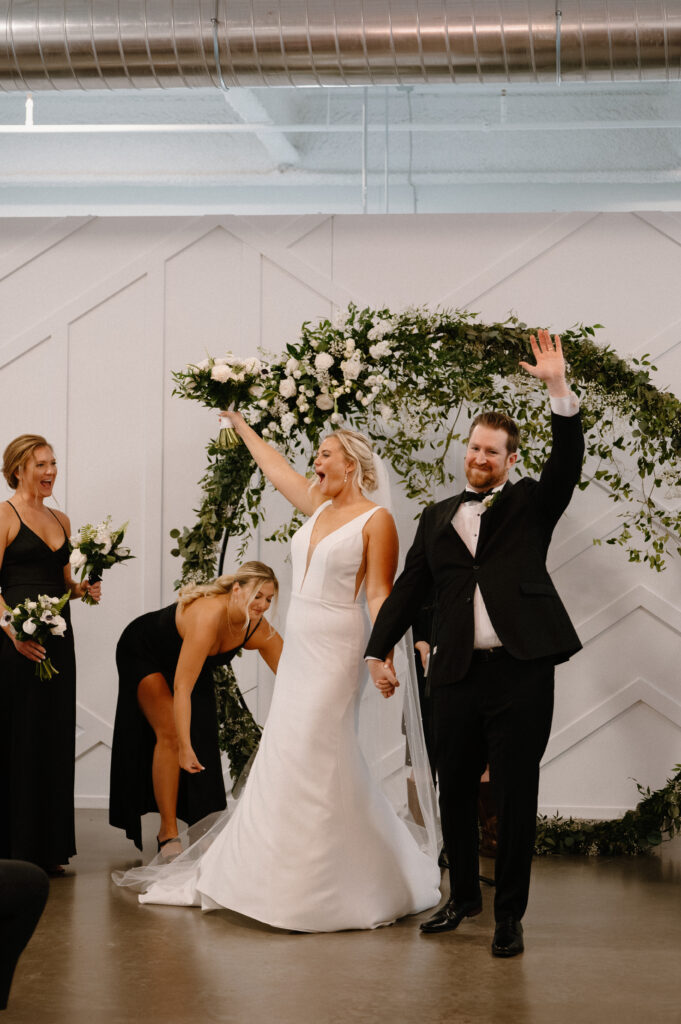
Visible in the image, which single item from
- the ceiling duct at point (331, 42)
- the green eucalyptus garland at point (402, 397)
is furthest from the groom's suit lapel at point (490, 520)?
the ceiling duct at point (331, 42)

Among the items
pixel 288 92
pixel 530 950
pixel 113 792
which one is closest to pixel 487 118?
pixel 288 92

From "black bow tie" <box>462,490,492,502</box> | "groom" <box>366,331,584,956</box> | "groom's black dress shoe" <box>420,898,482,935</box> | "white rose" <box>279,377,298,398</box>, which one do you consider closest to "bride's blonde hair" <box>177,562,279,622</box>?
"white rose" <box>279,377,298,398</box>

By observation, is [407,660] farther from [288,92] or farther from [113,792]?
[288,92]

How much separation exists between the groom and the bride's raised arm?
2.81 feet

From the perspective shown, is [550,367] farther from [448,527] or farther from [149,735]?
[149,735]

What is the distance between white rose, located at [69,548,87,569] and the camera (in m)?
5.18

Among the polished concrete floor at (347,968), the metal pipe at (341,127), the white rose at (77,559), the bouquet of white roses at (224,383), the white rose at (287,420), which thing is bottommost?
the polished concrete floor at (347,968)

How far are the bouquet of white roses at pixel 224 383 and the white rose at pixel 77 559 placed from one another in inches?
33.8

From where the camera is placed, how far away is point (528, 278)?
6543 millimetres

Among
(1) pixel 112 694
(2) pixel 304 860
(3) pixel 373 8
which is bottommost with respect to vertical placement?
(2) pixel 304 860

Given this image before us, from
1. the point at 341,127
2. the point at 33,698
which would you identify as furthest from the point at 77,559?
the point at 341,127

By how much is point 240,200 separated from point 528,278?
378 cm

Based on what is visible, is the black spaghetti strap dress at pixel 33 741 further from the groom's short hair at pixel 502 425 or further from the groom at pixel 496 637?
the groom's short hair at pixel 502 425

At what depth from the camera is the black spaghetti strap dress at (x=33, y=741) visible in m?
5.10
